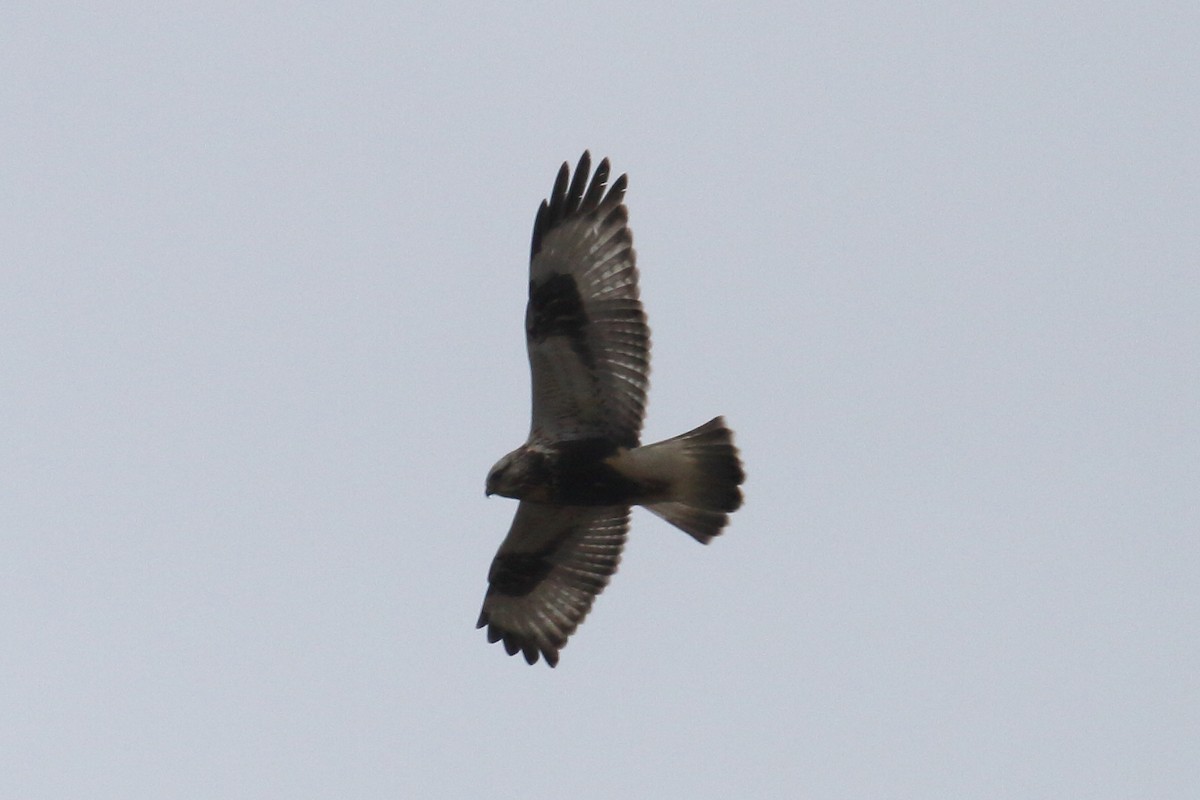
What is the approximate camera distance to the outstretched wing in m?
11.0

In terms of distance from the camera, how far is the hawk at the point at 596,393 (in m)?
10.9

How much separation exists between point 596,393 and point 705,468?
2.51ft

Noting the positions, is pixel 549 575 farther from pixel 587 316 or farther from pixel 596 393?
pixel 587 316

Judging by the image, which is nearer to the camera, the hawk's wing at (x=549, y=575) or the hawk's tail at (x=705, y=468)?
the hawk's tail at (x=705, y=468)

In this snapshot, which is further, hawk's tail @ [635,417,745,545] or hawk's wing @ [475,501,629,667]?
hawk's wing @ [475,501,629,667]

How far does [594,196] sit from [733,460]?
1.73 metres

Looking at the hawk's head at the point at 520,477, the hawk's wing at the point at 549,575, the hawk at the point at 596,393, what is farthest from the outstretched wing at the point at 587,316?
the hawk's wing at the point at 549,575

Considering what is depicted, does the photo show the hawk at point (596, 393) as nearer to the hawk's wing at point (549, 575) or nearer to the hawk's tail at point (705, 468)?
the hawk's tail at point (705, 468)

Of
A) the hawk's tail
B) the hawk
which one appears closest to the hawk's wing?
the hawk

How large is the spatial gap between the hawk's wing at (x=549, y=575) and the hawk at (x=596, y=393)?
0.81 metres

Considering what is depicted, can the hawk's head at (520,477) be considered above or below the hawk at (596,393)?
below

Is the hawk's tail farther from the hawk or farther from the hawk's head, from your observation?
the hawk's head

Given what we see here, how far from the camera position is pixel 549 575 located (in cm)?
1216

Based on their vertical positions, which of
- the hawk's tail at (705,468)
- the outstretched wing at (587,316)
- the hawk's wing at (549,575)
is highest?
the outstretched wing at (587,316)
